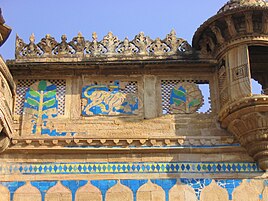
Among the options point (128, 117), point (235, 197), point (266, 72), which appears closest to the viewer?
point (235, 197)

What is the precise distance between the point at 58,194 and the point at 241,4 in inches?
187

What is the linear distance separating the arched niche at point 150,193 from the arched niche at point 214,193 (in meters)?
0.70

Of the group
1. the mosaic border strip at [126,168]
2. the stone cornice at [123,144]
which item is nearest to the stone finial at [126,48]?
the stone cornice at [123,144]

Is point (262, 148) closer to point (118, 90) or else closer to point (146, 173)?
point (146, 173)

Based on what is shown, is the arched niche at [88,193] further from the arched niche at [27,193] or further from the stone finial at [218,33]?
the stone finial at [218,33]

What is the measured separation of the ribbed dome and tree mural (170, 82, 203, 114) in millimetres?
1545

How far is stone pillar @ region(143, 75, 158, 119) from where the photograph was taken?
461 inches

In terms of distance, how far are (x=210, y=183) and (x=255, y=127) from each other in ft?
4.04

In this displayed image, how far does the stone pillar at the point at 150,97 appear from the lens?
11.7 m

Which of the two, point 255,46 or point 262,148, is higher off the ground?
point 255,46

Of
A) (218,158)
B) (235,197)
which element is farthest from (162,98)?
(235,197)

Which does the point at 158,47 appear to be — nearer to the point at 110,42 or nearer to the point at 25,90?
the point at 110,42

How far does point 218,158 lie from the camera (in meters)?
11.3

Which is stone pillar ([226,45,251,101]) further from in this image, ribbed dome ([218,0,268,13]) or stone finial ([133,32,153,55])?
stone finial ([133,32,153,55])
